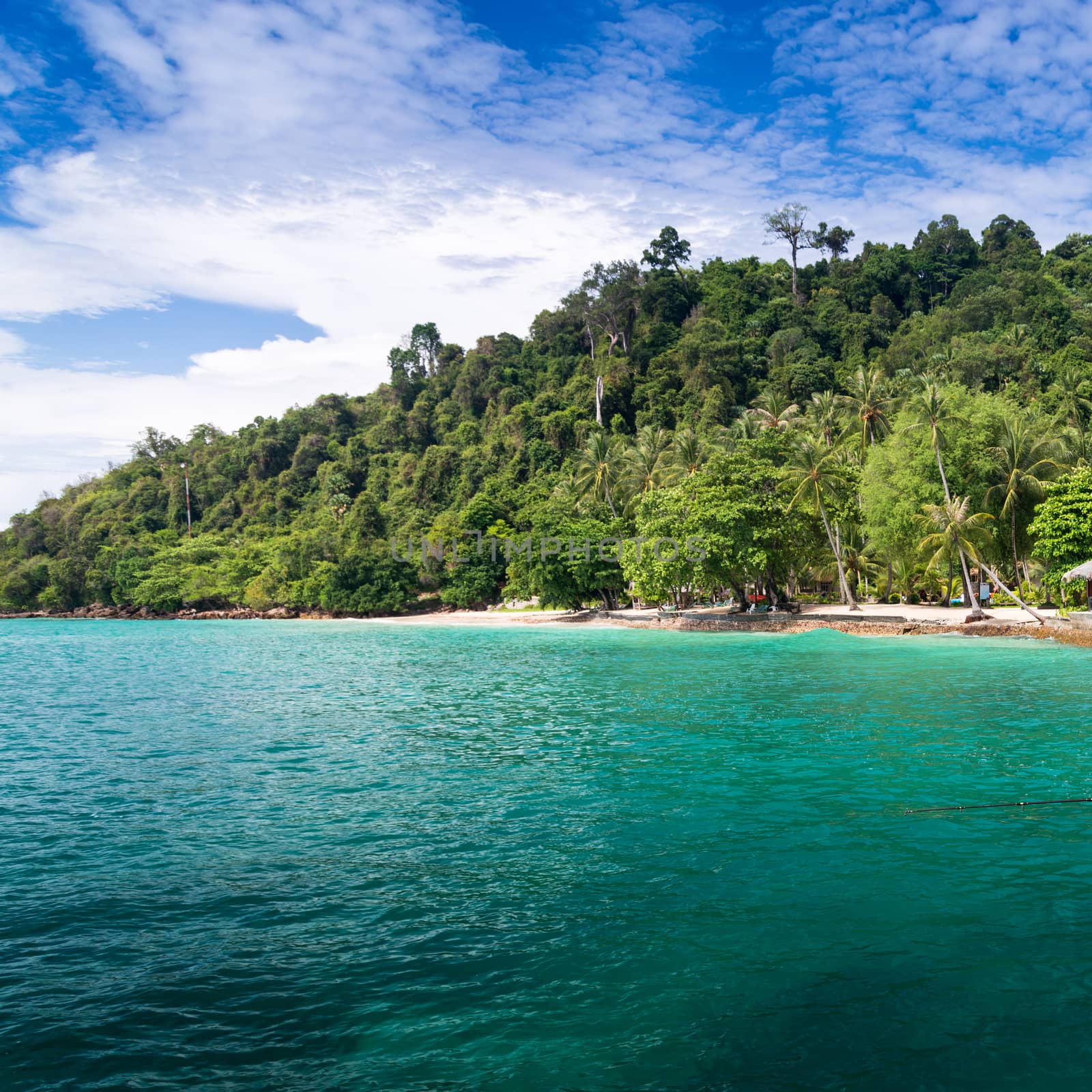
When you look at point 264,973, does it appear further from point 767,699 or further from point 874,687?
point 874,687

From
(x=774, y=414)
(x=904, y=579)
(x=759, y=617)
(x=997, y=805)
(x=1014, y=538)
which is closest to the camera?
(x=997, y=805)

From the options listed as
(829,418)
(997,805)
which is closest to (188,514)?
(829,418)

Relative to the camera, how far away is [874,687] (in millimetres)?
22469

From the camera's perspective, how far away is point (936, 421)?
1475 inches

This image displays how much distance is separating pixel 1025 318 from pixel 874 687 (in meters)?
69.3

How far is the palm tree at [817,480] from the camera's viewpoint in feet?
139

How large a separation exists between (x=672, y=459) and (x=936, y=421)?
19879 millimetres

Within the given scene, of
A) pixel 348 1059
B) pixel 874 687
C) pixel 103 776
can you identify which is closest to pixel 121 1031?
pixel 348 1059

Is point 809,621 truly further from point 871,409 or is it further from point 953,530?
point 871,409

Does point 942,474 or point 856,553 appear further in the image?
point 856,553

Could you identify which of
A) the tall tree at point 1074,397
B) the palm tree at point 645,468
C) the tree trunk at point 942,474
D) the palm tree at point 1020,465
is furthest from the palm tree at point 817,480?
the tall tree at point 1074,397

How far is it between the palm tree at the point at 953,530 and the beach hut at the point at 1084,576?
165 inches

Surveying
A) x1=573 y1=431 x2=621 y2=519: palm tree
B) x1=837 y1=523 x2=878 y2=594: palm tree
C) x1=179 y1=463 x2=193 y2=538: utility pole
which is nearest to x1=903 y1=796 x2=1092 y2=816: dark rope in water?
x1=837 y1=523 x2=878 y2=594: palm tree

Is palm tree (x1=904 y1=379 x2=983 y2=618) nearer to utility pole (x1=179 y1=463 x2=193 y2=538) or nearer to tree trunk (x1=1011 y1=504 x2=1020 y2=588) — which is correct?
tree trunk (x1=1011 y1=504 x2=1020 y2=588)
